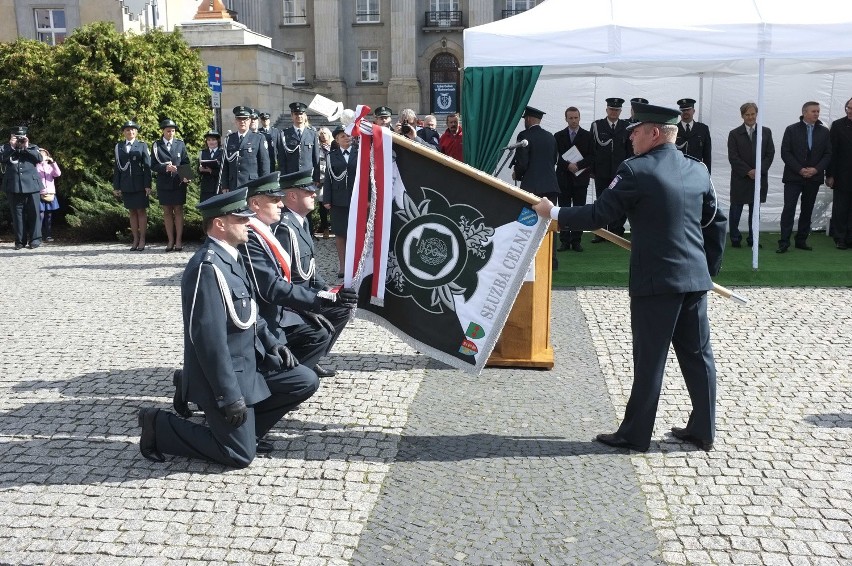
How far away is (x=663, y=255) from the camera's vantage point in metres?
5.23

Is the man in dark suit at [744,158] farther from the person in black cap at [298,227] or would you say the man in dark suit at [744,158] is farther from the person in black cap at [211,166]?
the person in black cap at [298,227]

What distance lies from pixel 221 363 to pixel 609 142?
932cm

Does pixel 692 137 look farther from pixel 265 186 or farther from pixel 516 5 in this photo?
pixel 516 5

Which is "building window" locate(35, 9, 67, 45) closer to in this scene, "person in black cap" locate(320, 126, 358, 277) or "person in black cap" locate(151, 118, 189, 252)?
"person in black cap" locate(151, 118, 189, 252)

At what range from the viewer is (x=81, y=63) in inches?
688

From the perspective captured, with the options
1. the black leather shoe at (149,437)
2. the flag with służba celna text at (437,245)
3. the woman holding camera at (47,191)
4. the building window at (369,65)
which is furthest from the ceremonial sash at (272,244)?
the building window at (369,65)

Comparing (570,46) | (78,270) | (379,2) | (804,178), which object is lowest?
(78,270)

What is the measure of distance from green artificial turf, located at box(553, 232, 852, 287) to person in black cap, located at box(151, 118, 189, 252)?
6145 millimetres

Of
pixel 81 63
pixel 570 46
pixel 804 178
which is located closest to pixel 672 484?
pixel 570 46

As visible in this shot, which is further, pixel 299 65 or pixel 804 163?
pixel 299 65

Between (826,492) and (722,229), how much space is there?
1.63 metres

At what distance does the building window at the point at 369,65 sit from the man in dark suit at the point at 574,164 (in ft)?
110

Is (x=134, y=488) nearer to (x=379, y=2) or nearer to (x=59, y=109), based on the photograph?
(x=59, y=109)

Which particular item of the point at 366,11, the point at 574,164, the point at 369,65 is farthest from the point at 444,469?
the point at 366,11
